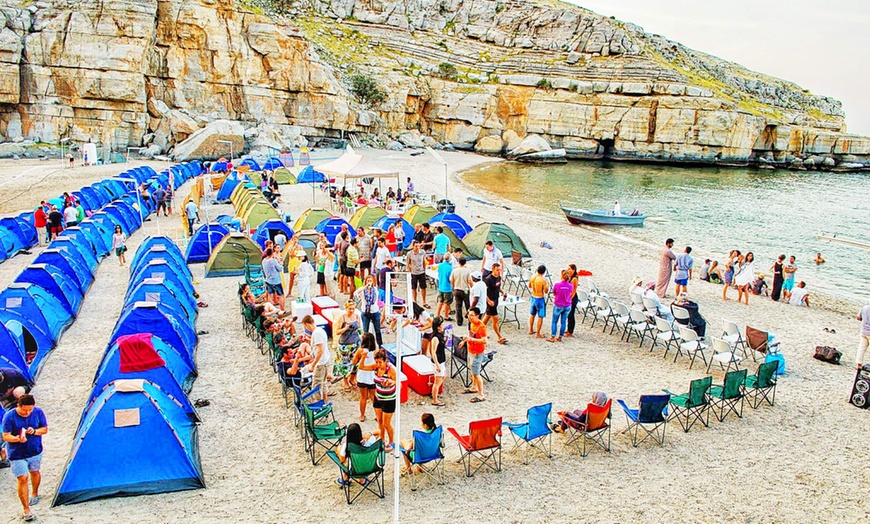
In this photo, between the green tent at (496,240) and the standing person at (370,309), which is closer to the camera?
the standing person at (370,309)

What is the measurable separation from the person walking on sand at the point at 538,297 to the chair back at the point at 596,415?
4.09 metres

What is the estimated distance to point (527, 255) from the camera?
19.5m

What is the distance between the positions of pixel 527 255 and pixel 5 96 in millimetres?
47692

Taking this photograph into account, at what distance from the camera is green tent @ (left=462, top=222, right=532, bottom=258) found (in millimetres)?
19219

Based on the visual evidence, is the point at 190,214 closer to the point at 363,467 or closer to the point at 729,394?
the point at 363,467

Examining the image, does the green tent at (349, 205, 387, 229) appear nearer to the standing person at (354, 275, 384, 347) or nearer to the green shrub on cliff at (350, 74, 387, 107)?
the standing person at (354, 275, 384, 347)

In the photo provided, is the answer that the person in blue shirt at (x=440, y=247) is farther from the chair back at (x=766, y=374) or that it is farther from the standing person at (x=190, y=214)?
the standing person at (x=190, y=214)

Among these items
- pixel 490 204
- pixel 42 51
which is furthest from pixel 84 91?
pixel 490 204

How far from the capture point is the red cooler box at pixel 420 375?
9938 mm

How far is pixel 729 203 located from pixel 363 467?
147 ft

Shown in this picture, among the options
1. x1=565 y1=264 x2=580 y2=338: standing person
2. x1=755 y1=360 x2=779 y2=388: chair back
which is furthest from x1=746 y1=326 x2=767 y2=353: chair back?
x1=565 y1=264 x2=580 y2=338: standing person

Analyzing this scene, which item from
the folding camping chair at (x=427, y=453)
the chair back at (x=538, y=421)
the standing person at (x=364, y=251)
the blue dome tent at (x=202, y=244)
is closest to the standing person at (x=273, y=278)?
the standing person at (x=364, y=251)

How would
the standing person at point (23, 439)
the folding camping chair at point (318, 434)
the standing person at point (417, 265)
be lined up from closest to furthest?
the standing person at point (23, 439) < the folding camping chair at point (318, 434) < the standing person at point (417, 265)

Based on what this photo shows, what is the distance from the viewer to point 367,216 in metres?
22.6
